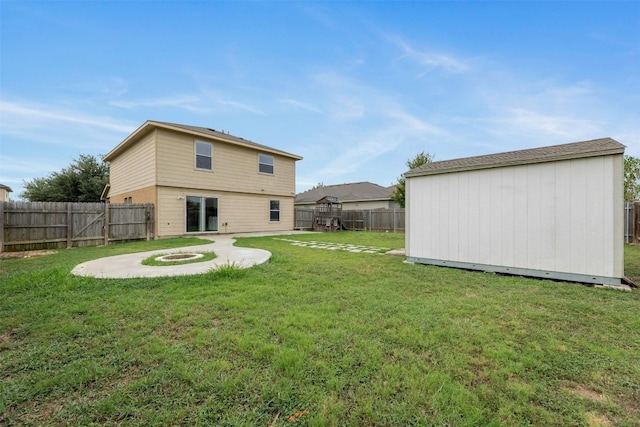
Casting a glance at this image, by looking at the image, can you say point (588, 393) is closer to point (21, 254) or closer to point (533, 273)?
point (533, 273)

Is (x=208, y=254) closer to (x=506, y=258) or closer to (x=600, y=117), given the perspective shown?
(x=506, y=258)

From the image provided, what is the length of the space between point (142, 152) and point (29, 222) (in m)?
5.05

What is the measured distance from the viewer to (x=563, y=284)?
4453mm

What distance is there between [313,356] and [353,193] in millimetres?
22882

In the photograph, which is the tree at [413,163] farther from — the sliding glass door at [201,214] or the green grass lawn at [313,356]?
the green grass lawn at [313,356]

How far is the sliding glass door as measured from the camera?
39.8 ft

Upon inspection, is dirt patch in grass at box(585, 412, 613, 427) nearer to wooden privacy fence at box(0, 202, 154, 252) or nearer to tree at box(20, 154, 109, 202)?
wooden privacy fence at box(0, 202, 154, 252)

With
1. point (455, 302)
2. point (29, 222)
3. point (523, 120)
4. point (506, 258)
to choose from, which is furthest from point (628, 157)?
point (29, 222)

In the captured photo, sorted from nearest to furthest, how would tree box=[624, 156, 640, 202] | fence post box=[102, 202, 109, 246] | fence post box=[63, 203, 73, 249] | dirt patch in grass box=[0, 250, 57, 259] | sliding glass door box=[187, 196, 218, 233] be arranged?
1. dirt patch in grass box=[0, 250, 57, 259]
2. fence post box=[63, 203, 73, 249]
3. fence post box=[102, 202, 109, 246]
4. sliding glass door box=[187, 196, 218, 233]
5. tree box=[624, 156, 640, 202]

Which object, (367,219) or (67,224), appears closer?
(67,224)

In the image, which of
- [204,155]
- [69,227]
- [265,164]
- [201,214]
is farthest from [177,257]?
[265,164]

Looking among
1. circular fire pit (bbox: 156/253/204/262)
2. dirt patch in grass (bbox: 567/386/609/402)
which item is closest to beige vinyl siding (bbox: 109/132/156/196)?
circular fire pit (bbox: 156/253/204/262)

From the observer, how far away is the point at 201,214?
1250cm

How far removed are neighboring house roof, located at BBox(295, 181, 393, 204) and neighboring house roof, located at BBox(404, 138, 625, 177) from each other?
15.6 meters
